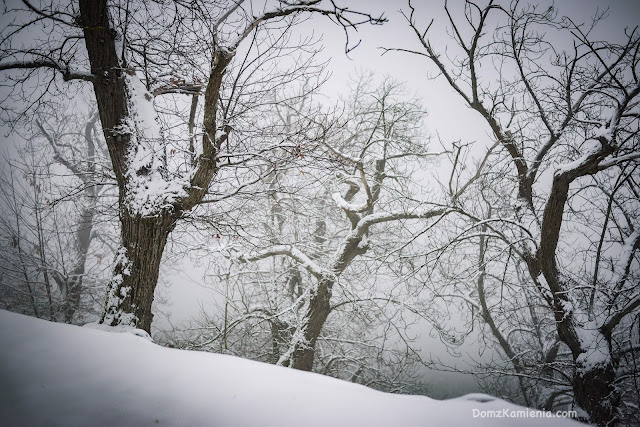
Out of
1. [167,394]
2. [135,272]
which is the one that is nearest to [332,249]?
[135,272]

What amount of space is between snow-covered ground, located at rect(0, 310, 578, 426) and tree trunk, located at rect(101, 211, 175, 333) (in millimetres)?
1380

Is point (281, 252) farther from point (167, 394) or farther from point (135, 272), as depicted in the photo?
point (167, 394)

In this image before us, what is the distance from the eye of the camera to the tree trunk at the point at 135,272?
278 centimetres

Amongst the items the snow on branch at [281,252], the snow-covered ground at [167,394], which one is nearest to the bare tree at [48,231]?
the snow on branch at [281,252]

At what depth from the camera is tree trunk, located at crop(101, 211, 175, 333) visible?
2.78 m

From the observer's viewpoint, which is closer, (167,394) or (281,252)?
(167,394)

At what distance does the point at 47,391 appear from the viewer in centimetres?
96

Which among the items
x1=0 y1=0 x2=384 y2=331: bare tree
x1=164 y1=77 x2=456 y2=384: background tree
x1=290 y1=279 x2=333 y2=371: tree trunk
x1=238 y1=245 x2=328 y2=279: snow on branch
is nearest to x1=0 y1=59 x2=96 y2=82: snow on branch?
x1=0 y1=0 x2=384 y2=331: bare tree

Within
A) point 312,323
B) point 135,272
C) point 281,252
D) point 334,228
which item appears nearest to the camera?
point 135,272

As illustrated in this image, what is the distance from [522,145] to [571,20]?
161 cm

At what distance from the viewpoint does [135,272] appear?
9.39 feet

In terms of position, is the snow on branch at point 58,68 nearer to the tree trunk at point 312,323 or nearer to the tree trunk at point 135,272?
the tree trunk at point 135,272

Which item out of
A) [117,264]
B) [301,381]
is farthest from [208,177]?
[301,381]

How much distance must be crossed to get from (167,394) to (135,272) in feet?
7.03
